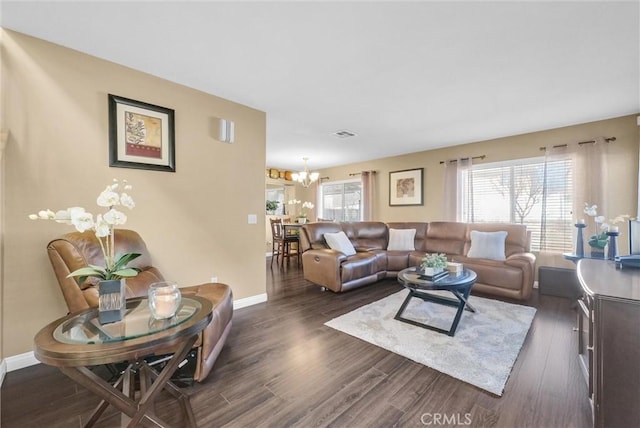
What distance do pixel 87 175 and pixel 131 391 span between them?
188cm

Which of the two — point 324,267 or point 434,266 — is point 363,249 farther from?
point 434,266

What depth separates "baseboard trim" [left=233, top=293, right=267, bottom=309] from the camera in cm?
331

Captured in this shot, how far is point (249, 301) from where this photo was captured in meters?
3.41

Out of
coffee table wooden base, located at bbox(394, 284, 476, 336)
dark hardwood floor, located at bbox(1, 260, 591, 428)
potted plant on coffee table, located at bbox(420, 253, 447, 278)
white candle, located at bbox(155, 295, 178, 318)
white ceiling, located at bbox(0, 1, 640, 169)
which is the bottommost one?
dark hardwood floor, located at bbox(1, 260, 591, 428)

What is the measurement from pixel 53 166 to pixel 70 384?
1.69 m

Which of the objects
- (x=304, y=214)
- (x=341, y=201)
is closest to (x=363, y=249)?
(x=341, y=201)

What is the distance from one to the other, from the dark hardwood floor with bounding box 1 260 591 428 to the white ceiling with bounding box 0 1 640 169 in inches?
99.6

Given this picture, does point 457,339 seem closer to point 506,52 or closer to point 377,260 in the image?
point 377,260

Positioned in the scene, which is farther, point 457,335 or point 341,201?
point 341,201

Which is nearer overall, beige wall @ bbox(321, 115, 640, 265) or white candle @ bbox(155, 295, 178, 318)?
white candle @ bbox(155, 295, 178, 318)

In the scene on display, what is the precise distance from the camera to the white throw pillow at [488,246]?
4016mm

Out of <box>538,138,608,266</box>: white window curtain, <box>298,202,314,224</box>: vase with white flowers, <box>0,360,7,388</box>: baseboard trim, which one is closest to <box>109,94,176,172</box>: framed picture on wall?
<box>0,360,7,388</box>: baseboard trim

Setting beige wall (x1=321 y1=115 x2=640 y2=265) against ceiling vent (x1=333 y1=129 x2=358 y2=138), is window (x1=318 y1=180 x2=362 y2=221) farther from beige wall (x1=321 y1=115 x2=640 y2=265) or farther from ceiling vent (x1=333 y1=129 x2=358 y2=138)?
ceiling vent (x1=333 y1=129 x2=358 y2=138)

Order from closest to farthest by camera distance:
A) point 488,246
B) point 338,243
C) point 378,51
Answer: point 378,51 → point 488,246 → point 338,243
